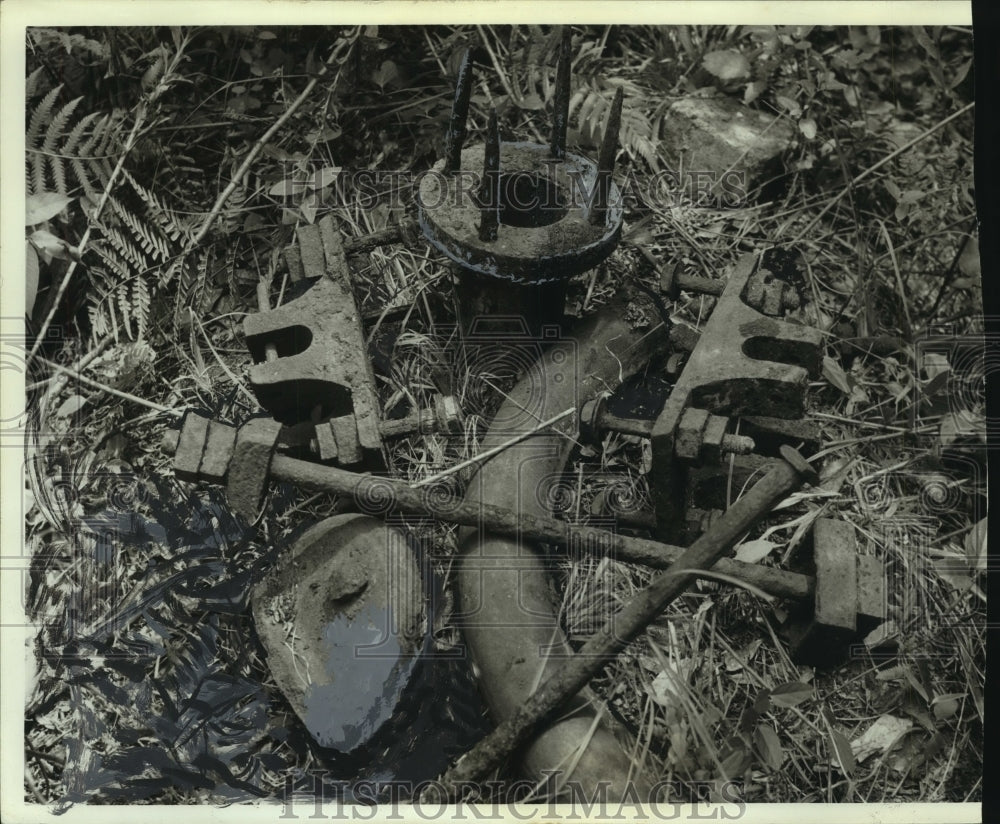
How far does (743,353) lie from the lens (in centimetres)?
196

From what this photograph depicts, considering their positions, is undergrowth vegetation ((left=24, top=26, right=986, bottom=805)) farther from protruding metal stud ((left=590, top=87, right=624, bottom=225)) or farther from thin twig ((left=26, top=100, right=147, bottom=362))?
protruding metal stud ((left=590, top=87, right=624, bottom=225))

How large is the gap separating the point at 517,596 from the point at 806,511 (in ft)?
2.10

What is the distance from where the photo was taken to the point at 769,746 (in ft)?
6.12

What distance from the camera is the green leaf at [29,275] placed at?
1.98 m

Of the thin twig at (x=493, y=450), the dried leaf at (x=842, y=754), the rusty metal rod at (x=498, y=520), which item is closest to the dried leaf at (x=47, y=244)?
the rusty metal rod at (x=498, y=520)

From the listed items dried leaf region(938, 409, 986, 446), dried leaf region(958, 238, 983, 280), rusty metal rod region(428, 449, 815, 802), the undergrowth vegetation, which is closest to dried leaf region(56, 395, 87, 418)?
the undergrowth vegetation

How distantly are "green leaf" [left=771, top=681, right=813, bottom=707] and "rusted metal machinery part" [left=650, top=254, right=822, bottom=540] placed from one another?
34cm

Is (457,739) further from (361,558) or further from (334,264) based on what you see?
(334,264)

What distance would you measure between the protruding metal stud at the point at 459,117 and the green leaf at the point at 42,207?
76cm

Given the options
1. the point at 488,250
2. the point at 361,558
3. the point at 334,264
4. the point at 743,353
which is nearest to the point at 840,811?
the point at 743,353

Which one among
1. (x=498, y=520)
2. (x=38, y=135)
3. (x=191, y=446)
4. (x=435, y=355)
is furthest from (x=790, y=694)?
(x=38, y=135)

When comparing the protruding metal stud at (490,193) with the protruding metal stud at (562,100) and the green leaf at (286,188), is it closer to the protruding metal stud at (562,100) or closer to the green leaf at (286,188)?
the protruding metal stud at (562,100)

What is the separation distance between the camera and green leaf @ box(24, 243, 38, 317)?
1.98m

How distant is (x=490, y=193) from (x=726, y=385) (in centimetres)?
57
